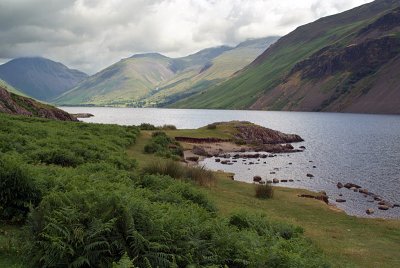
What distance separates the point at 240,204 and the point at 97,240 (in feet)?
57.9

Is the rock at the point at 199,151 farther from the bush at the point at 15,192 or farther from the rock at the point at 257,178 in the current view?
the bush at the point at 15,192

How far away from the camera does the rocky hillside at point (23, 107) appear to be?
213 feet

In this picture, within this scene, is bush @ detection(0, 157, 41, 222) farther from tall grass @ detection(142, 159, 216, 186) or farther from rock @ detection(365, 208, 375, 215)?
rock @ detection(365, 208, 375, 215)

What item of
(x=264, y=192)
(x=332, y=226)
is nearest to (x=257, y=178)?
(x=264, y=192)

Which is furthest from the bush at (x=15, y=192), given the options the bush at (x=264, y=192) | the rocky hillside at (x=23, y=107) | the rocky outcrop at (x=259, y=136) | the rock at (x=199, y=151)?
the rocky outcrop at (x=259, y=136)

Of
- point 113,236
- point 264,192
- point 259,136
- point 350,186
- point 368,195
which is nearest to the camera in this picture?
point 113,236

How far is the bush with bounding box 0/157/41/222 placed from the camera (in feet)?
45.4

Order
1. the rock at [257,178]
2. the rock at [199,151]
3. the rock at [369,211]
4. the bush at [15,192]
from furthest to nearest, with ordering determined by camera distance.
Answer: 1. the rock at [199,151]
2. the rock at [257,178]
3. the rock at [369,211]
4. the bush at [15,192]

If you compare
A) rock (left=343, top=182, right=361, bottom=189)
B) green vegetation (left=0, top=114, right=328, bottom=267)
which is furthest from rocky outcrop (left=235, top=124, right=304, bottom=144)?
green vegetation (left=0, top=114, right=328, bottom=267)

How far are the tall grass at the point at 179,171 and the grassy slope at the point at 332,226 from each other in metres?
1.27

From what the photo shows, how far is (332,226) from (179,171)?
11.9 m

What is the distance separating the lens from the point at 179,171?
99.7 feet

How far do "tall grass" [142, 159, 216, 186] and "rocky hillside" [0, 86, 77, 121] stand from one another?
4137 cm

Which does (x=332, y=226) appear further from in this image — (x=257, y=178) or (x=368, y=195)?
(x=257, y=178)
